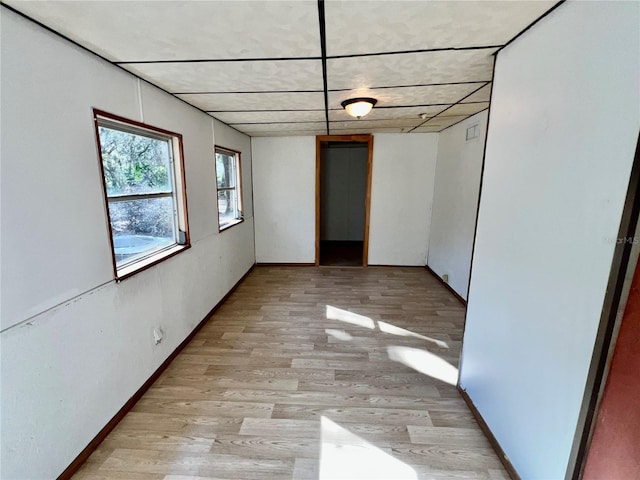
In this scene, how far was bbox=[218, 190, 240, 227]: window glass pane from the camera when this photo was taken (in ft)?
12.1

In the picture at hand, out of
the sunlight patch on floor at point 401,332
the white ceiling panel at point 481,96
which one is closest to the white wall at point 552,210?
the white ceiling panel at point 481,96

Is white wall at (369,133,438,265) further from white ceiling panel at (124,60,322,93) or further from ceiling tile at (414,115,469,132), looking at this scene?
white ceiling panel at (124,60,322,93)

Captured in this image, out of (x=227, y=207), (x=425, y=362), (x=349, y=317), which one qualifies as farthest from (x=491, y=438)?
(x=227, y=207)

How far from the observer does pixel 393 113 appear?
2.98 meters

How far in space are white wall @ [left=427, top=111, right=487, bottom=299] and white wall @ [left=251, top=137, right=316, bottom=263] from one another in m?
2.02

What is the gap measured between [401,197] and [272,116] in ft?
8.39

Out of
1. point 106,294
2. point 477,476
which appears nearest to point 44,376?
point 106,294

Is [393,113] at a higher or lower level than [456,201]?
higher

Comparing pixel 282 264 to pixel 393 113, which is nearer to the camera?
pixel 393 113

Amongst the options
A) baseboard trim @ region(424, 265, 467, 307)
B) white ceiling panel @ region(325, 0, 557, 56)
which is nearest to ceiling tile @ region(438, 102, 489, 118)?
white ceiling panel @ region(325, 0, 557, 56)

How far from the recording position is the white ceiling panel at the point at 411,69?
159 centimetres

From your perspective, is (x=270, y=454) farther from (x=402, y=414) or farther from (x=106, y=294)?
(x=106, y=294)

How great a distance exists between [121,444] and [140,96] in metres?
2.20

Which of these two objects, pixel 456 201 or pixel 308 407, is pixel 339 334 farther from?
pixel 456 201
